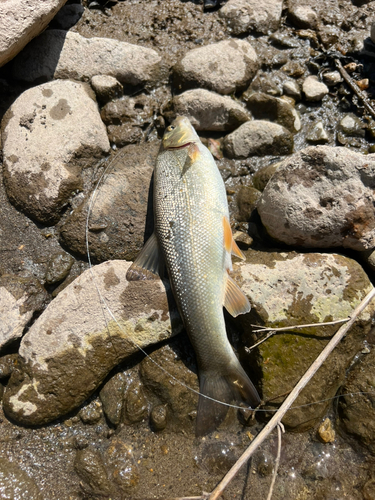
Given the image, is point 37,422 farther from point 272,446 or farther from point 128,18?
point 128,18

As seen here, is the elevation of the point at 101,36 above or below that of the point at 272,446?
above

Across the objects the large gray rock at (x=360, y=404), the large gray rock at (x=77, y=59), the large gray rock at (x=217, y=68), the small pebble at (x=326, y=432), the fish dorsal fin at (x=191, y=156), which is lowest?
the small pebble at (x=326, y=432)

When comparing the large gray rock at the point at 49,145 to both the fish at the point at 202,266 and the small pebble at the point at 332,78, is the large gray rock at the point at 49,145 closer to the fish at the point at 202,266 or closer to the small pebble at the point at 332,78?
the fish at the point at 202,266

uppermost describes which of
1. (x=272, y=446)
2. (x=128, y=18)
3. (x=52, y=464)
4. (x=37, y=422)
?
(x=128, y=18)

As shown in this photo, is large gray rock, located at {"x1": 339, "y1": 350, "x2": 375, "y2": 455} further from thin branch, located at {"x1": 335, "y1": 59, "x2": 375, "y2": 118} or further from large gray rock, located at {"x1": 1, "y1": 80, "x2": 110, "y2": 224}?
large gray rock, located at {"x1": 1, "y1": 80, "x2": 110, "y2": 224}

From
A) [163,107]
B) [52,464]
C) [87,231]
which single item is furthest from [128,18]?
[52,464]

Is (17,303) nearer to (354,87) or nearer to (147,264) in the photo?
(147,264)

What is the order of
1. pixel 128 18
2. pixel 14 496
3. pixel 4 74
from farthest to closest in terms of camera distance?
pixel 128 18 < pixel 4 74 < pixel 14 496

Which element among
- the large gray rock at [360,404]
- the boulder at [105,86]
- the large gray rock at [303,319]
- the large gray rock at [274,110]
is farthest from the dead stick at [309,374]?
the boulder at [105,86]
